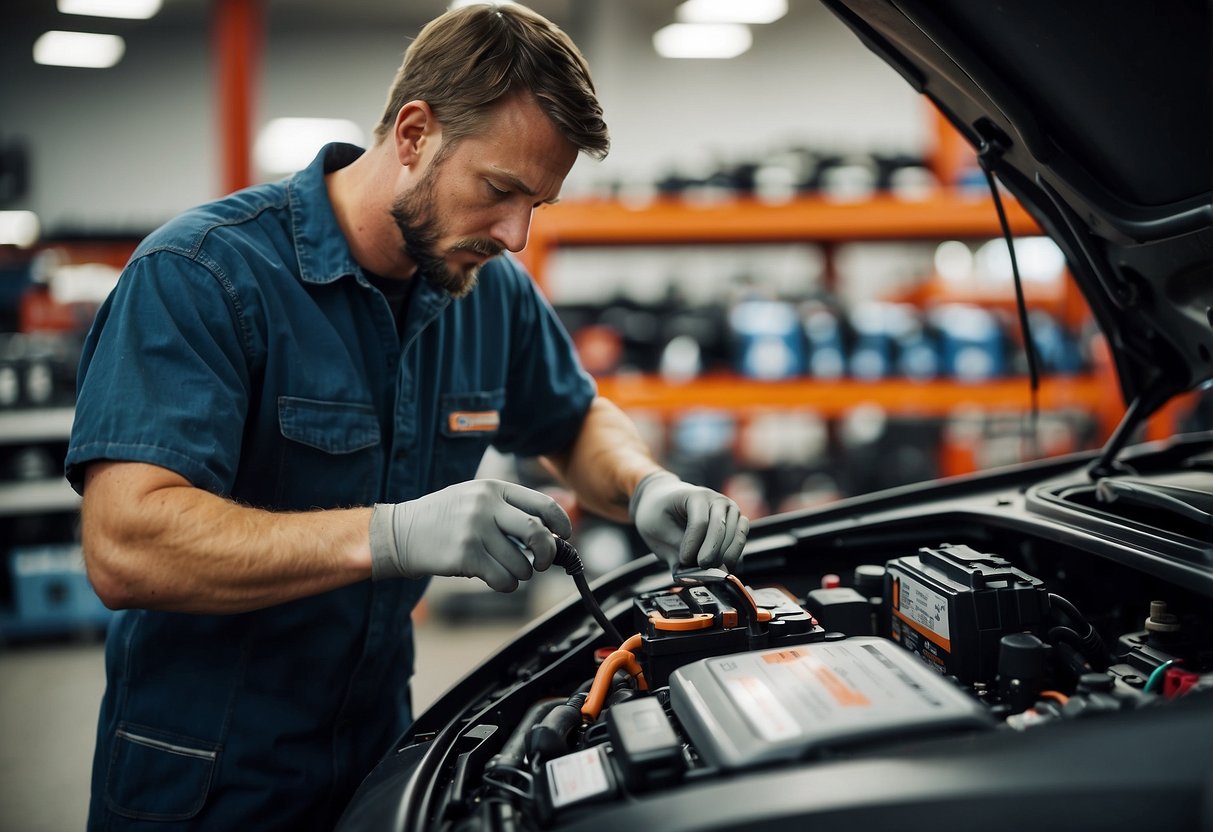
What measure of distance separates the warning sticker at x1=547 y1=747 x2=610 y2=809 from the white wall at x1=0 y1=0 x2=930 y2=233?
661 cm

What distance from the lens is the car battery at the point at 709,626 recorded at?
0.92 m

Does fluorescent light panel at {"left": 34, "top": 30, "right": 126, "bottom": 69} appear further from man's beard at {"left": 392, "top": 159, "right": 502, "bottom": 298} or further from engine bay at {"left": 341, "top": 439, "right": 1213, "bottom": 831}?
engine bay at {"left": 341, "top": 439, "right": 1213, "bottom": 831}

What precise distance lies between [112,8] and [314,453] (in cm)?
736

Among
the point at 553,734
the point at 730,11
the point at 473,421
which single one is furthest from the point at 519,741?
the point at 730,11

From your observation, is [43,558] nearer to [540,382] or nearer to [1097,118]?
[540,382]

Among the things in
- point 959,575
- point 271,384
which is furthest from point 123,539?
point 959,575

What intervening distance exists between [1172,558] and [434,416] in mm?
913

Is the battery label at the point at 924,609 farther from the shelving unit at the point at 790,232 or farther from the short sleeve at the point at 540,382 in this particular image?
the shelving unit at the point at 790,232

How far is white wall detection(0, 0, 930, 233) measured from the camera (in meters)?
7.39

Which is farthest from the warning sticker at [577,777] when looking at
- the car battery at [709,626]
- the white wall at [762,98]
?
the white wall at [762,98]

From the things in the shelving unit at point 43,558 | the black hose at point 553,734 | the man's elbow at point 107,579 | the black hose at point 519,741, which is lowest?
the shelving unit at point 43,558

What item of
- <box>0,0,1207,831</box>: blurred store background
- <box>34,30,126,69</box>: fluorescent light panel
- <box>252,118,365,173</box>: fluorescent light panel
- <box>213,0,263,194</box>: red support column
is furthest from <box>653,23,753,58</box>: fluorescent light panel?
<box>34,30,126,69</box>: fluorescent light panel

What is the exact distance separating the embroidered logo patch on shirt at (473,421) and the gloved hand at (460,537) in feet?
1.07

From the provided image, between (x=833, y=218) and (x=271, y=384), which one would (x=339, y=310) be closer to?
(x=271, y=384)
